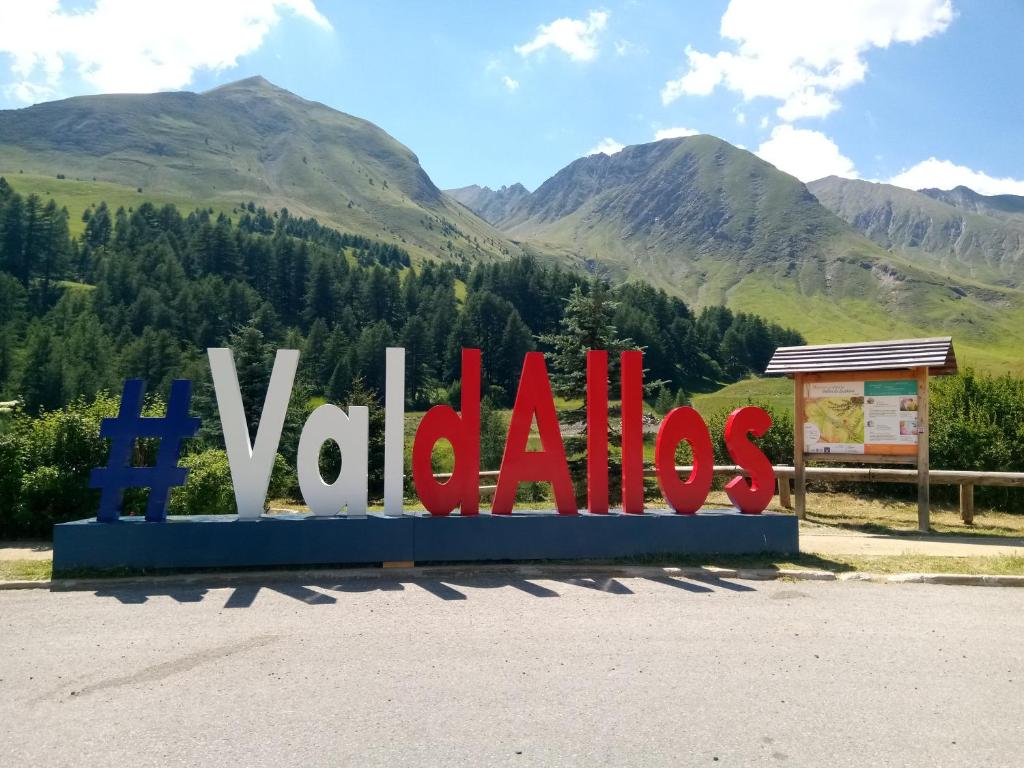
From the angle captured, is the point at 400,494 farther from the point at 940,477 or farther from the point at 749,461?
the point at 940,477

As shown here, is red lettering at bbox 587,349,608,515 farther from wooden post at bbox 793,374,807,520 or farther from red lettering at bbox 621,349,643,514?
wooden post at bbox 793,374,807,520

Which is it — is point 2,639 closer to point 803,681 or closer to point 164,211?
point 803,681

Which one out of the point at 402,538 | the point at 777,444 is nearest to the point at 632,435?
the point at 402,538

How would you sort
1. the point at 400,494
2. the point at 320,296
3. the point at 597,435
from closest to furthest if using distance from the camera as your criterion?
the point at 400,494
the point at 597,435
the point at 320,296

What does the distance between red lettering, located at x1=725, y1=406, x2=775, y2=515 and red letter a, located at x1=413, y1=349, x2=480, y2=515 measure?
4050mm

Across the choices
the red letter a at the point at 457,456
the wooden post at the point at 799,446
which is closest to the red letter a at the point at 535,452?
the red letter a at the point at 457,456

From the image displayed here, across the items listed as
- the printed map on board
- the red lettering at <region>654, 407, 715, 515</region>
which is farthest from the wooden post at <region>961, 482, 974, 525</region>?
the red lettering at <region>654, 407, 715, 515</region>

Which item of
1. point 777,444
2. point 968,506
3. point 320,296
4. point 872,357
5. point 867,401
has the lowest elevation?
point 968,506

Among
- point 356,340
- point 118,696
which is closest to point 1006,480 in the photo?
point 118,696

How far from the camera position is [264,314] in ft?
323

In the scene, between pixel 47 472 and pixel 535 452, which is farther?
pixel 47 472

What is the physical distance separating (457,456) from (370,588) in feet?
7.46

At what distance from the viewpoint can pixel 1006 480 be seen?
14945 millimetres

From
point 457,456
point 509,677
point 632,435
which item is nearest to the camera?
point 509,677
